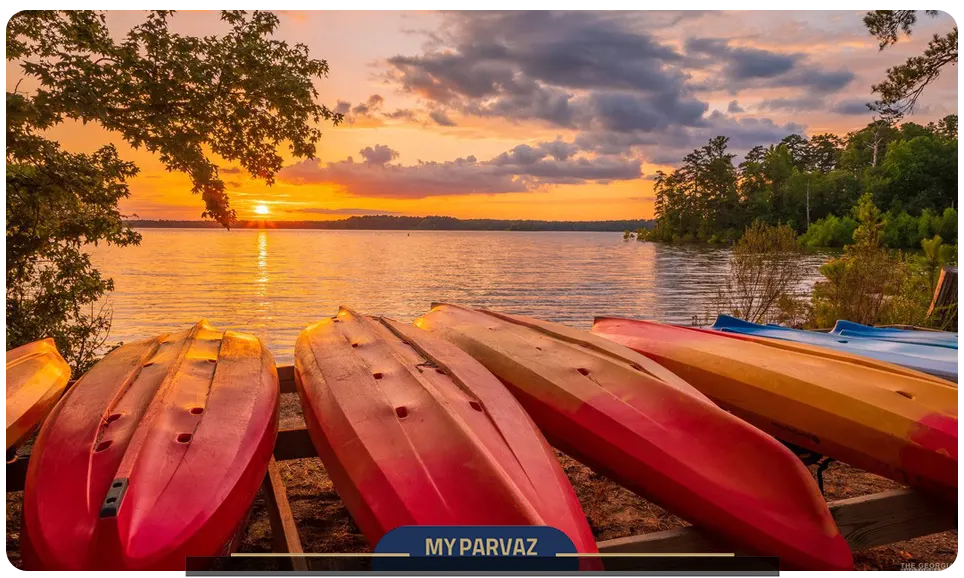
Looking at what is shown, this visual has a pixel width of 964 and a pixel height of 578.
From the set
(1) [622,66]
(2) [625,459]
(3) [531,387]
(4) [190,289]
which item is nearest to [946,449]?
(2) [625,459]

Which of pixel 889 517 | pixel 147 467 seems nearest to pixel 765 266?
pixel 889 517

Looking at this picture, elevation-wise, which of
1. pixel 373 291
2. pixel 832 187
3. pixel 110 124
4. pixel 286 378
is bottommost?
pixel 373 291

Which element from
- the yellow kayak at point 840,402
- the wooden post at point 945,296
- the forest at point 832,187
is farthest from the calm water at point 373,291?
the yellow kayak at point 840,402

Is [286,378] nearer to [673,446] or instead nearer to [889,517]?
[673,446]

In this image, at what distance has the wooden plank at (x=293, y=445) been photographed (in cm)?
293

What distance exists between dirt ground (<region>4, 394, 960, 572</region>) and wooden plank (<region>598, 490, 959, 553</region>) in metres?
0.30

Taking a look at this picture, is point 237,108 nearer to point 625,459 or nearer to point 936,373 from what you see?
point 625,459

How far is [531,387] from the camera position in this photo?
9.84 feet

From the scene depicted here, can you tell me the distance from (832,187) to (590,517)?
15.6m

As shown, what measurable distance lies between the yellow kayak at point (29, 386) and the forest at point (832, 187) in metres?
3.90

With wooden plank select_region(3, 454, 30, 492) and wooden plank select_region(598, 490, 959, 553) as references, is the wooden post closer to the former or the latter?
wooden plank select_region(598, 490, 959, 553)

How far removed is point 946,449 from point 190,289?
80.3ft

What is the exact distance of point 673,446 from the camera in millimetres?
2270

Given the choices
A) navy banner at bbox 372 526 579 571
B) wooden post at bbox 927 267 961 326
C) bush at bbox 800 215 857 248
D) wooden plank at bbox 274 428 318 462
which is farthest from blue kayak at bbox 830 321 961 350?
bush at bbox 800 215 857 248
